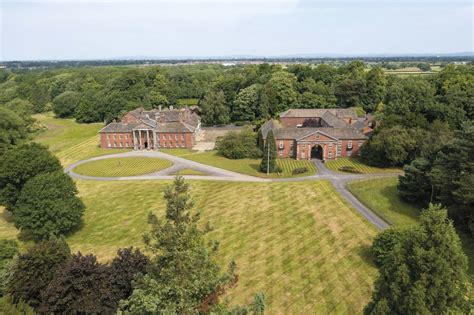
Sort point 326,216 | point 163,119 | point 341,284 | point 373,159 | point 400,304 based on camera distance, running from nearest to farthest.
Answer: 1. point 400,304
2. point 341,284
3. point 326,216
4. point 373,159
5. point 163,119

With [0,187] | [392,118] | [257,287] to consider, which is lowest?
[257,287]

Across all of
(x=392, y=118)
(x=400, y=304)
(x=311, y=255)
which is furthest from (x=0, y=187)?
(x=392, y=118)

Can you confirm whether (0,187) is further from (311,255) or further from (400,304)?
(400,304)

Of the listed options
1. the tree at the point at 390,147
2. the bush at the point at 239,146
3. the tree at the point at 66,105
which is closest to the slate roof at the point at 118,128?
the bush at the point at 239,146

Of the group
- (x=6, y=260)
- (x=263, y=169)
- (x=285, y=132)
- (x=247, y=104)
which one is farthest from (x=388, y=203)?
(x=247, y=104)

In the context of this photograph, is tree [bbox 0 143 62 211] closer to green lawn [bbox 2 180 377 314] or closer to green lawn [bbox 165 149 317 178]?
green lawn [bbox 2 180 377 314]

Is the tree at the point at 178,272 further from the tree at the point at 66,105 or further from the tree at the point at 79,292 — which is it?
the tree at the point at 66,105
